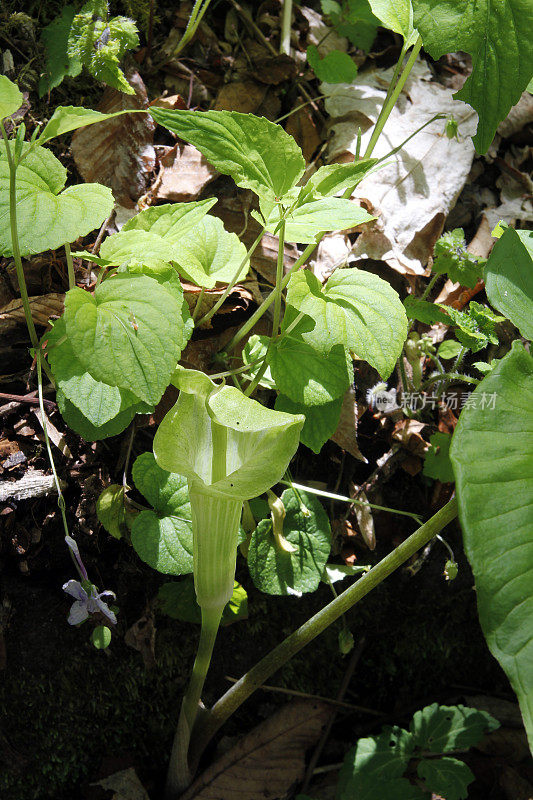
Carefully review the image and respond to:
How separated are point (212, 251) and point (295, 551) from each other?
946 millimetres

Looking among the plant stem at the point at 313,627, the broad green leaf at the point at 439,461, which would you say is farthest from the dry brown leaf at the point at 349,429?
the plant stem at the point at 313,627

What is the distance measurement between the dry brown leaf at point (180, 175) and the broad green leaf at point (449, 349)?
107cm

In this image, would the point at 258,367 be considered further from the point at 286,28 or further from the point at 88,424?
the point at 286,28

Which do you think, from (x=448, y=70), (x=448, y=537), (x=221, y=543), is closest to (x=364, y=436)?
(x=448, y=537)

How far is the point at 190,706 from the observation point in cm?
179

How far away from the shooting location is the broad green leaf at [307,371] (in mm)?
1616

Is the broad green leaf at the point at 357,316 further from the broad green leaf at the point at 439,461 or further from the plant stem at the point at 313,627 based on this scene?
the broad green leaf at the point at 439,461

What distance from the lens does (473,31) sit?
1.27 metres

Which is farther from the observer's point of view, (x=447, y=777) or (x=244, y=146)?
(x=447, y=777)

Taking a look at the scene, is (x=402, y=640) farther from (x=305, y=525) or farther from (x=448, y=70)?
(x=448, y=70)

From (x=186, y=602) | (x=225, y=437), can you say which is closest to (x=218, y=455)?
(x=225, y=437)

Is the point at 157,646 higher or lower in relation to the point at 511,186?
lower

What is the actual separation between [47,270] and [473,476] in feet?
5.12

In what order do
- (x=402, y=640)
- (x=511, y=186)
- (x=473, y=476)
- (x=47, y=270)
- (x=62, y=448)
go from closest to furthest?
(x=473, y=476) < (x=62, y=448) < (x=47, y=270) < (x=402, y=640) < (x=511, y=186)
